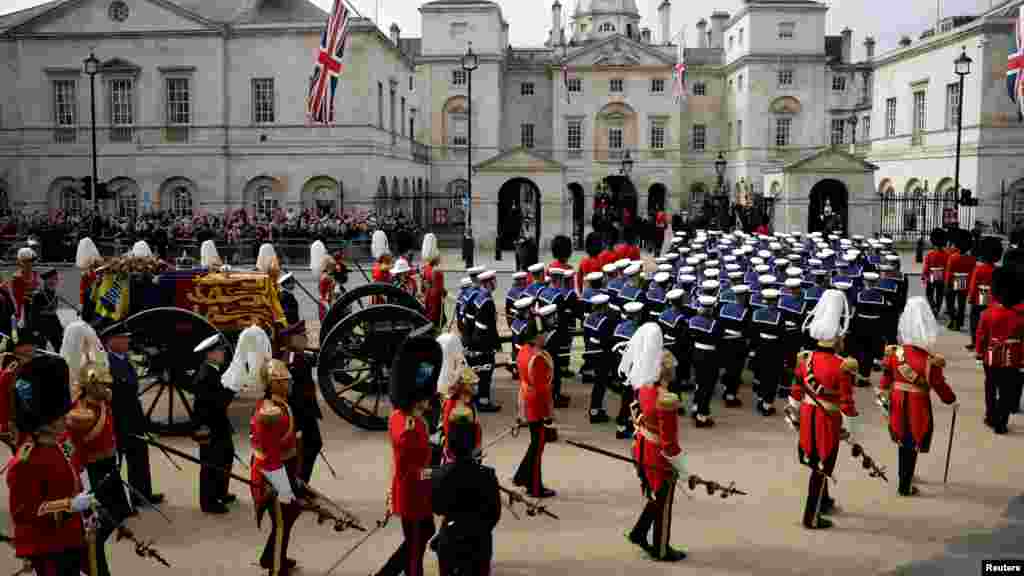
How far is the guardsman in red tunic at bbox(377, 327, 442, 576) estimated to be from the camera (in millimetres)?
5898

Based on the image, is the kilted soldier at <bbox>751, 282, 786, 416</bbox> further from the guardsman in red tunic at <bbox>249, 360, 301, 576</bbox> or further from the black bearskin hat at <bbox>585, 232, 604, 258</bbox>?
the guardsman in red tunic at <bbox>249, 360, 301, 576</bbox>

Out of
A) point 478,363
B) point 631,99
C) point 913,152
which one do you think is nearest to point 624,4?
point 631,99

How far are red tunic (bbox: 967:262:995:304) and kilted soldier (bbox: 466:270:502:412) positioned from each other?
8729 millimetres

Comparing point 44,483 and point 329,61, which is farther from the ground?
point 329,61

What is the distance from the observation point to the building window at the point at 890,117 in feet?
139

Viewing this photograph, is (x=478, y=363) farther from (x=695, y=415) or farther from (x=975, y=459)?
(x=975, y=459)

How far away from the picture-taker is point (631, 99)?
60219mm

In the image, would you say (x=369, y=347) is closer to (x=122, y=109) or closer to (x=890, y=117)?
(x=122, y=109)

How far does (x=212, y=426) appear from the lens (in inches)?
309

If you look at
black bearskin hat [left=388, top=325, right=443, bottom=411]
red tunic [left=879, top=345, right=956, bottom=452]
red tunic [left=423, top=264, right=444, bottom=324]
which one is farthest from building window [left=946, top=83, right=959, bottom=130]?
black bearskin hat [left=388, top=325, right=443, bottom=411]

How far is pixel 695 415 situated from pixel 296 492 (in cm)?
549

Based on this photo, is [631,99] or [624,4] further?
[624,4]

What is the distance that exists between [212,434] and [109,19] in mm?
31904

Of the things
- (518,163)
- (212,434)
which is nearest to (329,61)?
(518,163)
